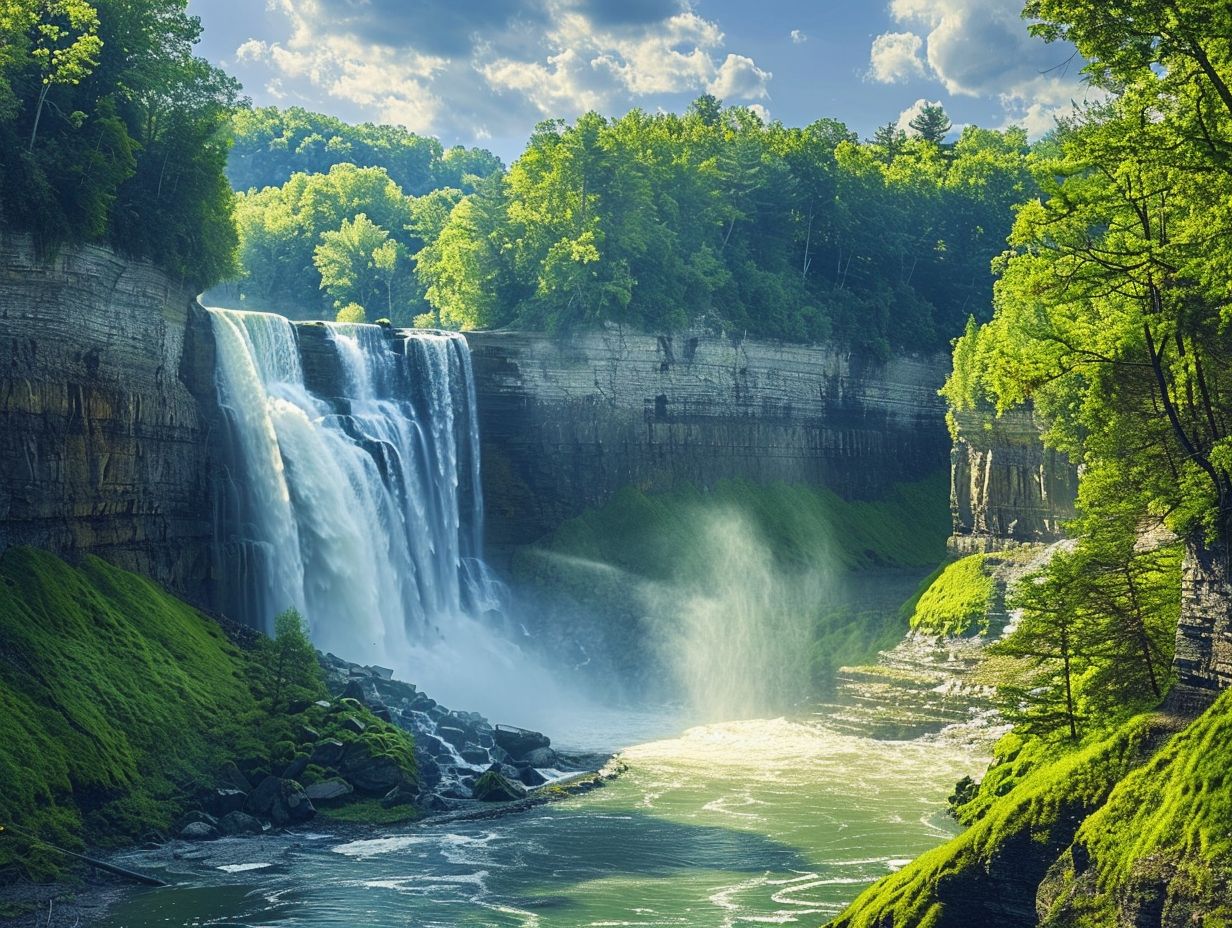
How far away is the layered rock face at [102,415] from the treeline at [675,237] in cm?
3346

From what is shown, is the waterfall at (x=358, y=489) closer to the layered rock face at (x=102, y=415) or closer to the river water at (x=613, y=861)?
the layered rock face at (x=102, y=415)

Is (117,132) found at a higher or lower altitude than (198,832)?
higher

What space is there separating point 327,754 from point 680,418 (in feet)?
166

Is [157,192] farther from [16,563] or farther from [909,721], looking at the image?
[909,721]

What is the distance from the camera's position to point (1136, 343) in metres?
30.4

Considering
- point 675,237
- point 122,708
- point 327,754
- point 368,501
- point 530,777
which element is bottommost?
point 530,777

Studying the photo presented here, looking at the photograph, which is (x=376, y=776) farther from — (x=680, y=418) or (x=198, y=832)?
(x=680, y=418)

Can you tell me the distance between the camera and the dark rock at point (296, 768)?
4764cm

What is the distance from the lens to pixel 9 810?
39094mm

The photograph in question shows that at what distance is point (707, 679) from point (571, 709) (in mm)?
8503

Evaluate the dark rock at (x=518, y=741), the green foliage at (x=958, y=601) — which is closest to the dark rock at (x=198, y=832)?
the dark rock at (x=518, y=741)

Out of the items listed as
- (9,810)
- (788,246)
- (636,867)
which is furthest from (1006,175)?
(9,810)

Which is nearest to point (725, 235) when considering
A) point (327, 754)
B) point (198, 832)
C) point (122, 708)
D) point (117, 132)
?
point (117, 132)

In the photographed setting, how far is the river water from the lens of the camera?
3638 cm
